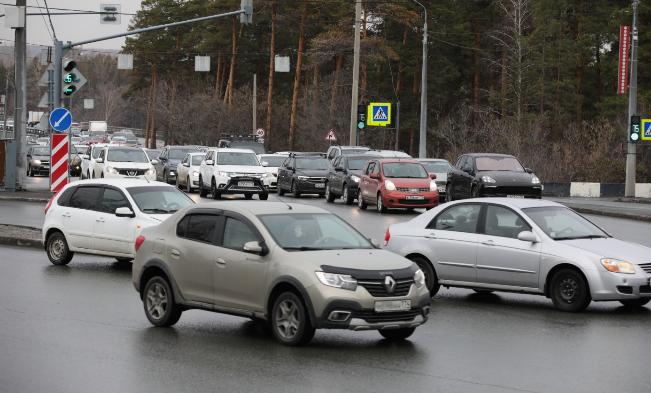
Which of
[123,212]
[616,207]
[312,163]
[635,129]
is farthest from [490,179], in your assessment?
[123,212]

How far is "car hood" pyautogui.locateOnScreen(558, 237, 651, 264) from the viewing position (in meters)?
14.8

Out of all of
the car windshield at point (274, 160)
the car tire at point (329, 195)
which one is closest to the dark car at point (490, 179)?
the car tire at point (329, 195)

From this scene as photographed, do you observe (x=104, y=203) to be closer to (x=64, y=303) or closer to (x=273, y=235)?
(x=64, y=303)

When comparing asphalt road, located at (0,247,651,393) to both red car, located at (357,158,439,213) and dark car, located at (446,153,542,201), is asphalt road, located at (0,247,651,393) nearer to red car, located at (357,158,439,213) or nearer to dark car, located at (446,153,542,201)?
red car, located at (357,158,439,213)

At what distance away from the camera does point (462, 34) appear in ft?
279

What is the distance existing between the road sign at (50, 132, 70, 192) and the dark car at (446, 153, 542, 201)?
12.0m

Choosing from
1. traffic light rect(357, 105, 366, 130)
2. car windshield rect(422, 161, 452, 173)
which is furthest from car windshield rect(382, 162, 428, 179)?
traffic light rect(357, 105, 366, 130)

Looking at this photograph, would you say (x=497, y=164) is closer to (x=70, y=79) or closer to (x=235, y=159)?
(x=235, y=159)

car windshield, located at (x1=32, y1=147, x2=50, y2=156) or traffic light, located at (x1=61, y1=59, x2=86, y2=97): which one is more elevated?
traffic light, located at (x1=61, y1=59, x2=86, y2=97)

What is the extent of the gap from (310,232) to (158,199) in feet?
25.9

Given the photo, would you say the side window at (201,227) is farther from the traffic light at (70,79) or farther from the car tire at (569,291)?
the traffic light at (70,79)

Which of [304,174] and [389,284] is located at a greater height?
[304,174]

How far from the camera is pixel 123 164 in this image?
43562 millimetres

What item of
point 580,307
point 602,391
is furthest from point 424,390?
point 580,307
